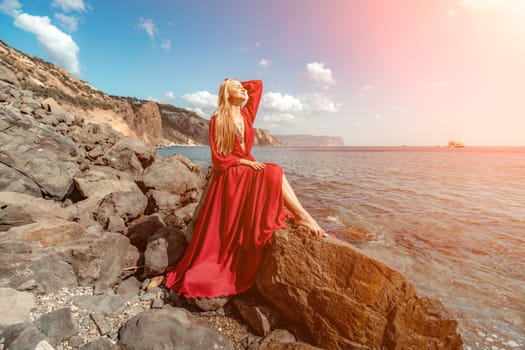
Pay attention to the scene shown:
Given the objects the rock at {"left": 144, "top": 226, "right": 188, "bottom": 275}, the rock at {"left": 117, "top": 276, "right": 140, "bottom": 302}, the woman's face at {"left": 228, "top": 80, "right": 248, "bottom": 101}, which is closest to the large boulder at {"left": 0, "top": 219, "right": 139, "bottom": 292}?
the rock at {"left": 117, "top": 276, "right": 140, "bottom": 302}

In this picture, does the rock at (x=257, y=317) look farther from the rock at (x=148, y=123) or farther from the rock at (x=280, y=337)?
the rock at (x=148, y=123)

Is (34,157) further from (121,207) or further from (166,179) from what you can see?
(166,179)

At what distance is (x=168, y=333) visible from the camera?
2.69 m

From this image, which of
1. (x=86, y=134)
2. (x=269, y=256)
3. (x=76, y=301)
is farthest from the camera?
(x=86, y=134)

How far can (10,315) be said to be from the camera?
2.62m

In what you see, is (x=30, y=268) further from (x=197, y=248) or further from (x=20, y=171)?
(x=20, y=171)

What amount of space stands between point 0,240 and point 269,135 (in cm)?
18929

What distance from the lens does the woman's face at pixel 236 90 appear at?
3936mm

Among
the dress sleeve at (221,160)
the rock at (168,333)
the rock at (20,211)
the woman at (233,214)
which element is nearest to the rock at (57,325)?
the rock at (168,333)

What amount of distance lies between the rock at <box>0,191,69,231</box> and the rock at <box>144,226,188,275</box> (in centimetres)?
227

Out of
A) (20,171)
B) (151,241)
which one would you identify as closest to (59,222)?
(151,241)

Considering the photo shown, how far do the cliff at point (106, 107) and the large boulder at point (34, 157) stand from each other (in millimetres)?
5701

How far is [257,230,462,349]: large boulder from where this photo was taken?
2773mm

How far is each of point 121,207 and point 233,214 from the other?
3531 mm
